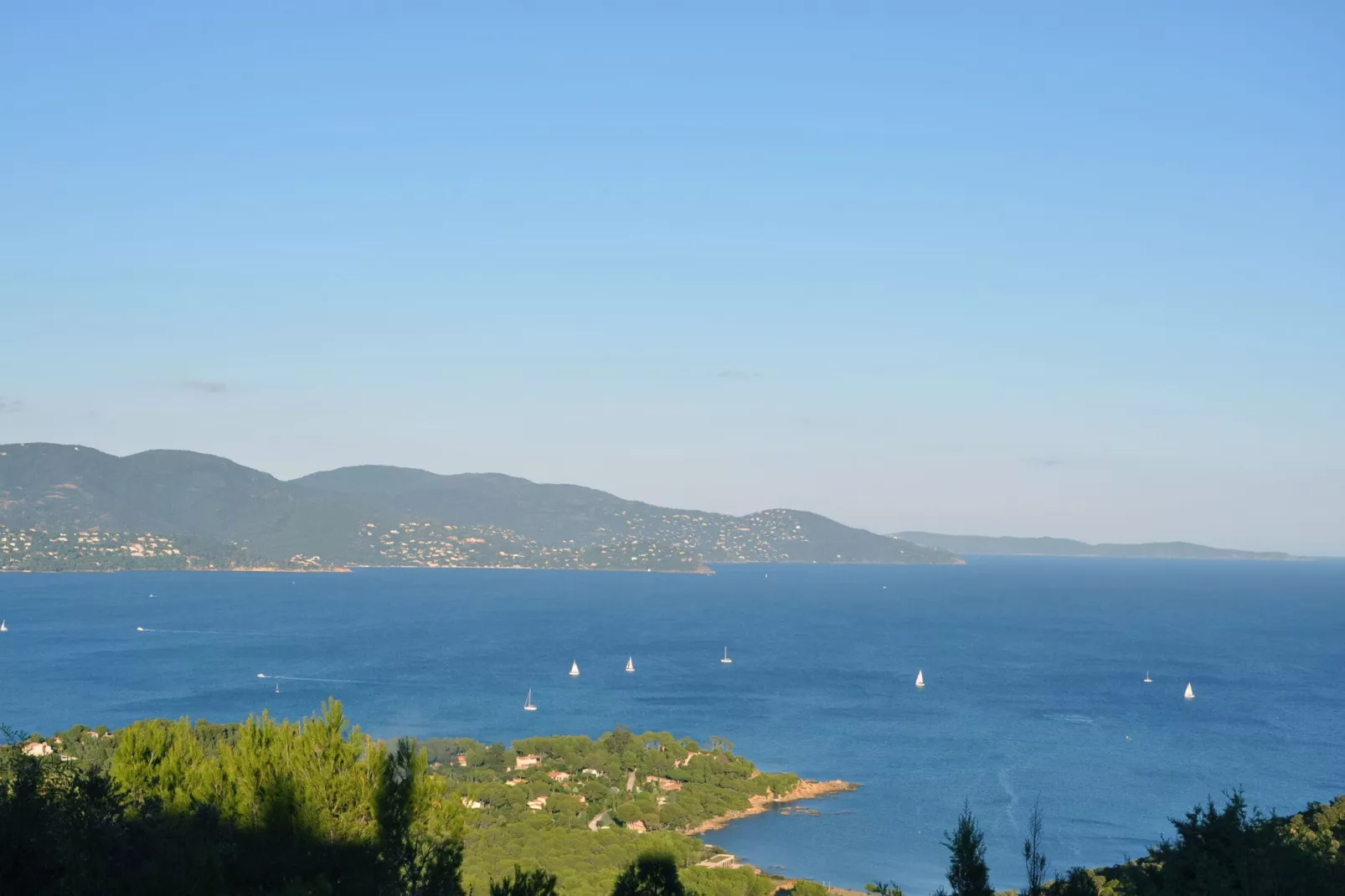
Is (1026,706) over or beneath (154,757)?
beneath

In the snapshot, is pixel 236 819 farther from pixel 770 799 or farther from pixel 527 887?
pixel 770 799

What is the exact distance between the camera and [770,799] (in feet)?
143

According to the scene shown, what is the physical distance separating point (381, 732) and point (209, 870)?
42165 mm

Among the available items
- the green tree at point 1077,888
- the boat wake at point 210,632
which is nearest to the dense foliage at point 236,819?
the green tree at point 1077,888

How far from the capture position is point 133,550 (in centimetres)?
19300

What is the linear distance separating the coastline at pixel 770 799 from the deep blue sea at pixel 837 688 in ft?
2.40

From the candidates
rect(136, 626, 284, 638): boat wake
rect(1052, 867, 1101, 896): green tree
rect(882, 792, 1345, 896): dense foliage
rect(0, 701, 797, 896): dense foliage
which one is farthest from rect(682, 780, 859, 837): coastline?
rect(136, 626, 284, 638): boat wake

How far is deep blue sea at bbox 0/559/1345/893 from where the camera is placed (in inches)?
1688

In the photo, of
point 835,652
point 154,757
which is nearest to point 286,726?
point 154,757

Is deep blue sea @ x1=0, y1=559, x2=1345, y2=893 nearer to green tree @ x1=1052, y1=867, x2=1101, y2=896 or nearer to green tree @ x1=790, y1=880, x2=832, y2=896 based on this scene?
green tree @ x1=790, y1=880, x2=832, y2=896

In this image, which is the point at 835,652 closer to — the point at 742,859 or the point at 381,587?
the point at 742,859

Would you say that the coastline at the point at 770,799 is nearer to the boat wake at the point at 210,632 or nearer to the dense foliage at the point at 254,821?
the dense foliage at the point at 254,821

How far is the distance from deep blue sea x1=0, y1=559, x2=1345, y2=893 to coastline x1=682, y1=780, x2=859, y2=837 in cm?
73

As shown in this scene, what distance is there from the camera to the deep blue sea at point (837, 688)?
4288 cm
